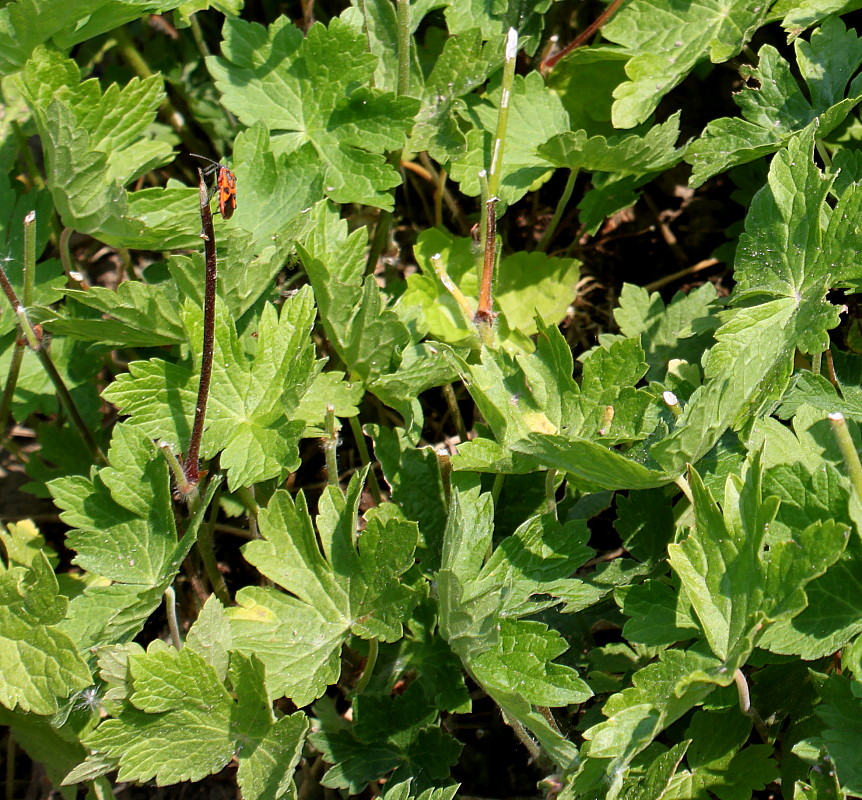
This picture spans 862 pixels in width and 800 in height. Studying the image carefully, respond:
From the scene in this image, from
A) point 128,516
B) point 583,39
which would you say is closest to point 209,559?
point 128,516

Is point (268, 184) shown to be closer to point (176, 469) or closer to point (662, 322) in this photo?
point (176, 469)

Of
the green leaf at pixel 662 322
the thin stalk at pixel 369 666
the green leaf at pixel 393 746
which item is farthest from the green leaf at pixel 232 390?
the green leaf at pixel 662 322

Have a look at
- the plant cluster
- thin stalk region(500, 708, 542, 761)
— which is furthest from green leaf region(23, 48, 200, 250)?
thin stalk region(500, 708, 542, 761)

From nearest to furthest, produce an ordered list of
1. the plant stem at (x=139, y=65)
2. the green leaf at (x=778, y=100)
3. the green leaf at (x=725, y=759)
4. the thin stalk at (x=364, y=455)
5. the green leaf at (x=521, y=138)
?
the green leaf at (x=725, y=759)
the green leaf at (x=778, y=100)
the thin stalk at (x=364, y=455)
the green leaf at (x=521, y=138)
the plant stem at (x=139, y=65)

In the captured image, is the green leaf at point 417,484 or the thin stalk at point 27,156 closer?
the green leaf at point 417,484

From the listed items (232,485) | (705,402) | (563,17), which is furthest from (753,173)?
(232,485)

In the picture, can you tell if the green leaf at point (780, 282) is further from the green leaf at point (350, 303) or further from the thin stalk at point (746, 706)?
the green leaf at point (350, 303)

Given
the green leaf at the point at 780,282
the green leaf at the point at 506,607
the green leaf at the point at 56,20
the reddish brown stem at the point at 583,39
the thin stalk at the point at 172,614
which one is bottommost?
the green leaf at the point at 506,607
